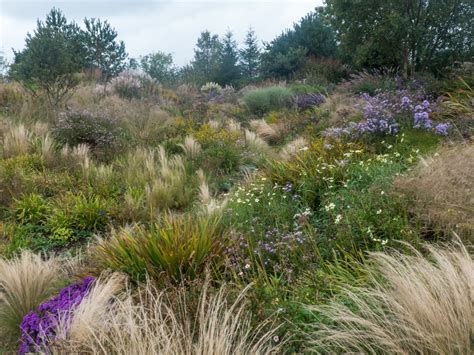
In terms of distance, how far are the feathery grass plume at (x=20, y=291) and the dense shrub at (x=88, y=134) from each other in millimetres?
4773

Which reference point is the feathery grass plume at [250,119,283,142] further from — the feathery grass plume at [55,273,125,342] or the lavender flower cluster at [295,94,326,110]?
the feathery grass plume at [55,273,125,342]

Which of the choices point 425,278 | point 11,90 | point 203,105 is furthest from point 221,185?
point 11,90

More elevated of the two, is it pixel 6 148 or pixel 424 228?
pixel 6 148

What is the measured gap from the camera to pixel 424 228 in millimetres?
3086

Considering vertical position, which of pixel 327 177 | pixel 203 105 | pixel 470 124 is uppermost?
pixel 203 105

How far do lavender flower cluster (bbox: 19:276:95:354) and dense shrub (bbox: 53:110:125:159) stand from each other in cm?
527

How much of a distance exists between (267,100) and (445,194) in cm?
1131

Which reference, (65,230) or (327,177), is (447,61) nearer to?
(327,177)

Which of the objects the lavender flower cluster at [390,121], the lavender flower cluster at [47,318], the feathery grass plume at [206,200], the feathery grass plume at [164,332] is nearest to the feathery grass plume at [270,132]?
the lavender flower cluster at [390,121]

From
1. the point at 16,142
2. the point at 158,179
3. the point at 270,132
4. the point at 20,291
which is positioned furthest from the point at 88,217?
the point at 270,132

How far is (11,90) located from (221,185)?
888cm

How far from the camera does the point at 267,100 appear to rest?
14.0 m

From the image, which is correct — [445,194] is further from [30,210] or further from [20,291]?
[30,210]

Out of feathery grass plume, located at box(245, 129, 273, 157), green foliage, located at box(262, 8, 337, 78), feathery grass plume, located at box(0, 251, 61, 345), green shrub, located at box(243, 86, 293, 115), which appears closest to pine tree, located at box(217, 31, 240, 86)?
green foliage, located at box(262, 8, 337, 78)
